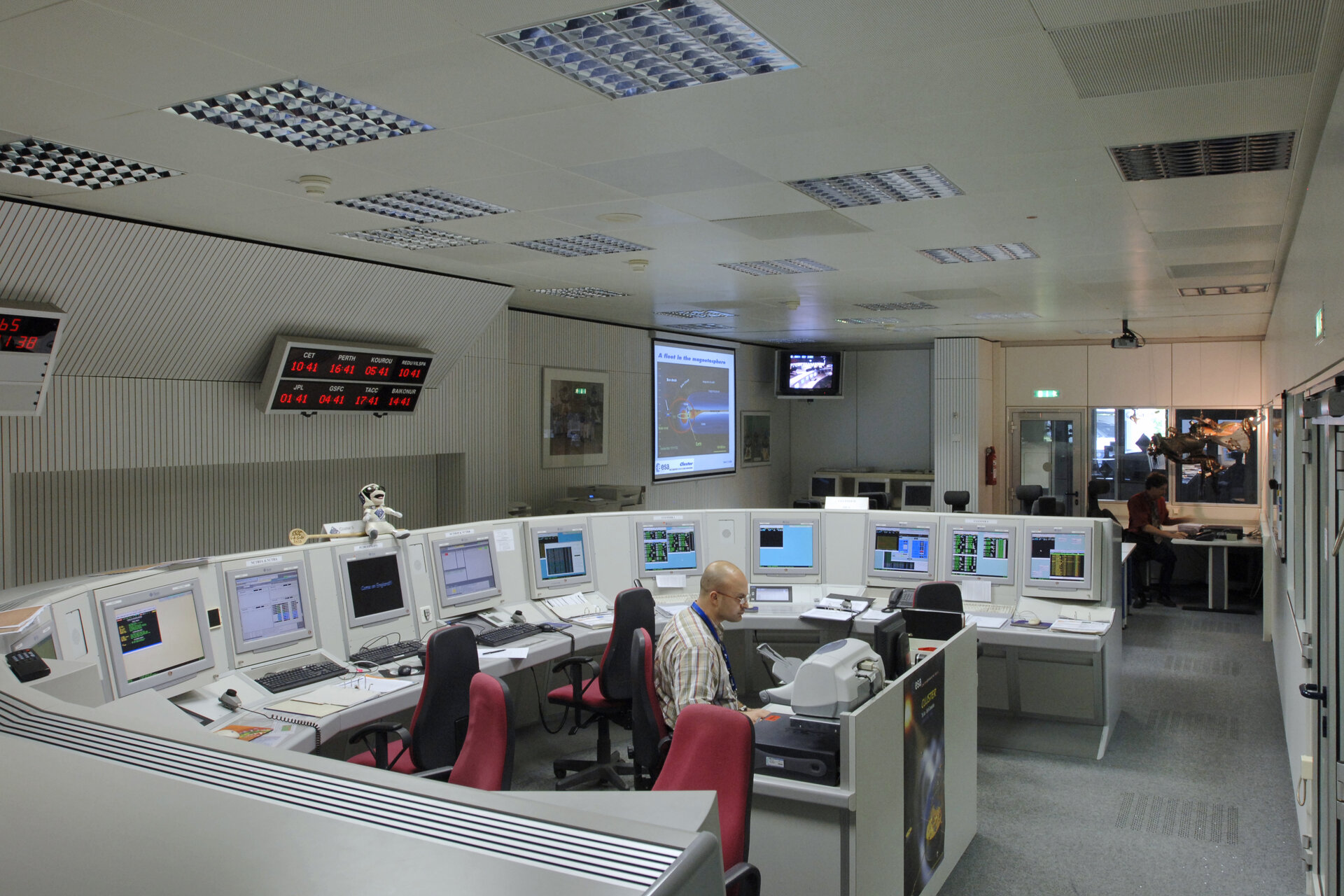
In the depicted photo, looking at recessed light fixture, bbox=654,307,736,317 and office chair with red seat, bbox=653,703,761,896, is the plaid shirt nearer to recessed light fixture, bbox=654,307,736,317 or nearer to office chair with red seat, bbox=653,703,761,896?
office chair with red seat, bbox=653,703,761,896

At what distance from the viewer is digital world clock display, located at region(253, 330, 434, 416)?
223 inches

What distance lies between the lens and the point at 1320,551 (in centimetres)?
354

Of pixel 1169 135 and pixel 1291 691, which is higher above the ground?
pixel 1169 135

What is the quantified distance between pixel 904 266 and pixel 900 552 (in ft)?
5.95

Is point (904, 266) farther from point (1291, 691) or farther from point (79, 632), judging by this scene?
point (79, 632)

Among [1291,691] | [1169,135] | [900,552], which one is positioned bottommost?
[1291,691]

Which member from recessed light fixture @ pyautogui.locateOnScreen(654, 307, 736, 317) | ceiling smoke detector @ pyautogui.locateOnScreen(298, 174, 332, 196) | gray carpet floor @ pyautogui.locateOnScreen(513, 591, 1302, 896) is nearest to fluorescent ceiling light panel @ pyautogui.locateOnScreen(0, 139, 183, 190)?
ceiling smoke detector @ pyautogui.locateOnScreen(298, 174, 332, 196)

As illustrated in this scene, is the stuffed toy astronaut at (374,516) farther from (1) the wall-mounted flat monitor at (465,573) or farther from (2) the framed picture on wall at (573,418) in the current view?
(2) the framed picture on wall at (573,418)

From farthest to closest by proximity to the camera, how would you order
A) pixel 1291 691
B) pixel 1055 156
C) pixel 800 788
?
pixel 1291 691 < pixel 1055 156 < pixel 800 788

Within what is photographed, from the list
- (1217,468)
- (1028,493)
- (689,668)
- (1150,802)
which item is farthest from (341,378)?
(1217,468)

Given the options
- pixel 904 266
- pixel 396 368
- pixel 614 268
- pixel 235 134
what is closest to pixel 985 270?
pixel 904 266

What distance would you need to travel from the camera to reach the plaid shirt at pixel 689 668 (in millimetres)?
3416

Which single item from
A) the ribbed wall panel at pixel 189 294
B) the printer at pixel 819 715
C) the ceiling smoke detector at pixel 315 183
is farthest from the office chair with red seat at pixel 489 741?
the ribbed wall panel at pixel 189 294

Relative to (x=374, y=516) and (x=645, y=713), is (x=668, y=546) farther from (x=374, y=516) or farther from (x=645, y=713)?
(x=645, y=713)
